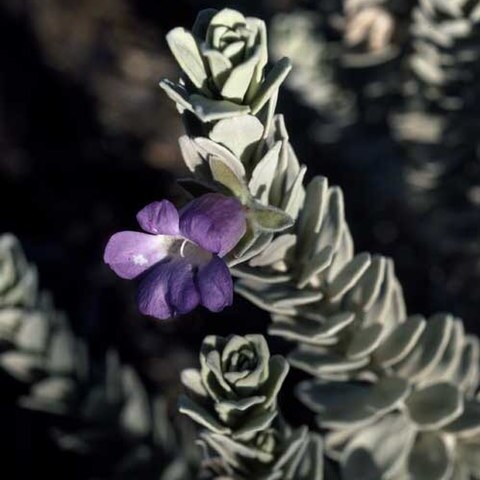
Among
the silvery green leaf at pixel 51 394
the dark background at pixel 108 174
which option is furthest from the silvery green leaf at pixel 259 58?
the dark background at pixel 108 174

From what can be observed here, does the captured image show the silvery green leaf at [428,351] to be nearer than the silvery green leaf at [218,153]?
No

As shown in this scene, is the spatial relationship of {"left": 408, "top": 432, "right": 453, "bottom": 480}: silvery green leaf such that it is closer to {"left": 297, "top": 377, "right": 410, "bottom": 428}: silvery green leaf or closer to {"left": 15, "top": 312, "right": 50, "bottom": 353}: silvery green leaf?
{"left": 297, "top": 377, "right": 410, "bottom": 428}: silvery green leaf

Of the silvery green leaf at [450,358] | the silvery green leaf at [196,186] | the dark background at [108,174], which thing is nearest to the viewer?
the silvery green leaf at [196,186]

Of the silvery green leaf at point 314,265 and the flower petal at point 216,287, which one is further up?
the flower petal at point 216,287

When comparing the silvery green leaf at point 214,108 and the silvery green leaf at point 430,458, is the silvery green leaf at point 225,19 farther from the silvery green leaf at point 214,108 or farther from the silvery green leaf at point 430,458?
the silvery green leaf at point 430,458

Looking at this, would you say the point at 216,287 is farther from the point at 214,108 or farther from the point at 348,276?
the point at 348,276

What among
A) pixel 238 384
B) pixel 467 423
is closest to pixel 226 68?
pixel 238 384
